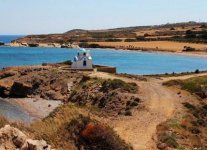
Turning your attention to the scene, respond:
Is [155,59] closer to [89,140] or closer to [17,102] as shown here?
[17,102]

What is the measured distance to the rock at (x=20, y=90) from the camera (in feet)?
161

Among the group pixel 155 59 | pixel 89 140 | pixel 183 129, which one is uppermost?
pixel 89 140

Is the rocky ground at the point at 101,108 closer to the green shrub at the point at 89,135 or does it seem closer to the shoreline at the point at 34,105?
the green shrub at the point at 89,135

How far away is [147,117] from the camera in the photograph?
1082 inches

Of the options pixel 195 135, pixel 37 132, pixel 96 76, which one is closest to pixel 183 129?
pixel 195 135

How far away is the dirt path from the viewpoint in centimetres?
2175

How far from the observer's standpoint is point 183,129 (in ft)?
82.9

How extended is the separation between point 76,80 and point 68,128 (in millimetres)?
30957

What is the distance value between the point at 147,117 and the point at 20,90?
79.4 feet

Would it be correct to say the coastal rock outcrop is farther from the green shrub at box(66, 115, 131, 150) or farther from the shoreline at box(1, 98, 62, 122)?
the shoreline at box(1, 98, 62, 122)

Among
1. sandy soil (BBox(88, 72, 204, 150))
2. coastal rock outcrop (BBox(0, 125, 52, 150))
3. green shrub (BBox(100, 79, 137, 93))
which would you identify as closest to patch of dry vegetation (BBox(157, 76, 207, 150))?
sandy soil (BBox(88, 72, 204, 150))

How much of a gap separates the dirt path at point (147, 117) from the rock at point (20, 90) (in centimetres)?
1294

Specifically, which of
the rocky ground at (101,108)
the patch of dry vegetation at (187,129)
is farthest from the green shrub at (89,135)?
the patch of dry vegetation at (187,129)

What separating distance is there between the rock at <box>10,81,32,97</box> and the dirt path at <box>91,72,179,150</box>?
1294 centimetres
